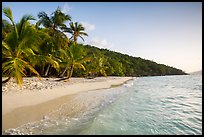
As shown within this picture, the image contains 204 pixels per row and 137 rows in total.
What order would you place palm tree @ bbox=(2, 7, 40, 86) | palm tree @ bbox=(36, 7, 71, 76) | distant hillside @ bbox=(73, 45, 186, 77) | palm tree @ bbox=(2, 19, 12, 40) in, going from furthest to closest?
distant hillside @ bbox=(73, 45, 186, 77) < palm tree @ bbox=(36, 7, 71, 76) < palm tree @ bbox=(2, 19, 12, 40) < palm tree @ bbox=(2, 7, 40, 86)

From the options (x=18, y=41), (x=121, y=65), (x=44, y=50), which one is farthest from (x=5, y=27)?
(x=121, y=65)

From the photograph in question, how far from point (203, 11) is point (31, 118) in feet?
18.8

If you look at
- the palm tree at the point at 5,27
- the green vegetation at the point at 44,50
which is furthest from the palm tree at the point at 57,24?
the palm tree at the point at 5,27

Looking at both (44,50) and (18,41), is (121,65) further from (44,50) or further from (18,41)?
(18,41)

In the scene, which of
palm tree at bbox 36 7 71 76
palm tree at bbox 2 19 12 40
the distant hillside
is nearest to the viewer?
palm tree at bbox 2 19 12 40

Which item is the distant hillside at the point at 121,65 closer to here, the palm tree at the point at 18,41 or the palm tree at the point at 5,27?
the palm tree at the point at 5,27

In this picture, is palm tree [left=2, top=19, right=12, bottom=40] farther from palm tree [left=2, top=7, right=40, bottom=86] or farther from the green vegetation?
palm tree [left=2, top=7, right=40, bottom=86]

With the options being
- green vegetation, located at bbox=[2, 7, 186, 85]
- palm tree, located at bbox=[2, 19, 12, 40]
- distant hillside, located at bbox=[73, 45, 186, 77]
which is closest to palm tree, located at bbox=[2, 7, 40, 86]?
green vegetation, located at bbox=[2, 7, 186, 85]

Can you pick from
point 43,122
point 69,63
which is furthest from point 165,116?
point 69,63

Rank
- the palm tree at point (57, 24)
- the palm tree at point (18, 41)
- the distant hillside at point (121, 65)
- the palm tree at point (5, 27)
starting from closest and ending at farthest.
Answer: the palm tree at point (18, 41)
the palm tree at point (5, 27)
the palm tree at point (57, 24)
the distant hillside at point (121, 65)

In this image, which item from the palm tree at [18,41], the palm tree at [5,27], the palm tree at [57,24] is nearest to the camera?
the palm tree at [18,41]

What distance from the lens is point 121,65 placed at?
52594mm

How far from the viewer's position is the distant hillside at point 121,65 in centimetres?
3769

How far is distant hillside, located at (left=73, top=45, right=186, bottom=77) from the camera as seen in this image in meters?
37.7
